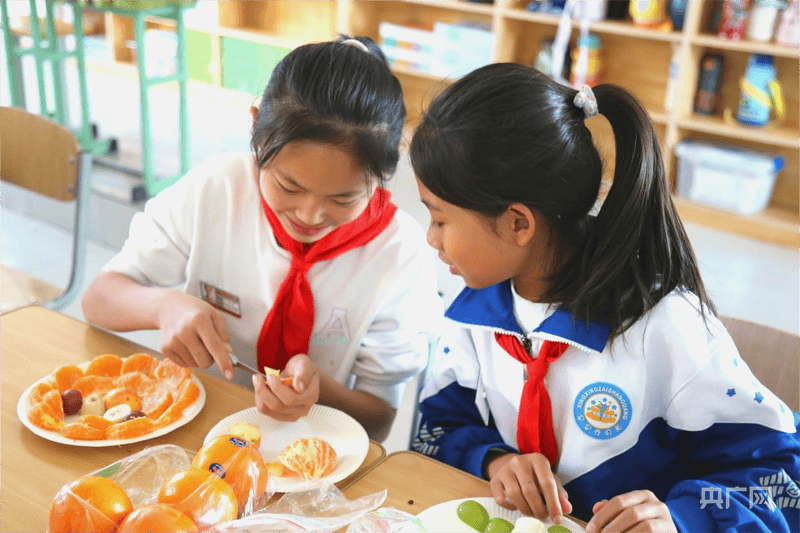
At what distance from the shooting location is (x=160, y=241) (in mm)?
1333

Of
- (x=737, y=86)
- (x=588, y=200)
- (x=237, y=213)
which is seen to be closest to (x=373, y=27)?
(x=737, y=86)

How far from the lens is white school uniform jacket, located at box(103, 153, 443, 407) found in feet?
4.21

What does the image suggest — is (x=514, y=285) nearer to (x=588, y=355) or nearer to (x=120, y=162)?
(x=588, y=355)

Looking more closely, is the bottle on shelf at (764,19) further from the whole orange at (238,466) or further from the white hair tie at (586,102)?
the whole orange at (238,466)

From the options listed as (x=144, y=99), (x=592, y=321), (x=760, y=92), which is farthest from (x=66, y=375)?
(x=760, y=92)

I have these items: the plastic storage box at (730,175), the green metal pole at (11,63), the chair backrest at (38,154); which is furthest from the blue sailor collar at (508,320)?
the green metal pole at (11,63)

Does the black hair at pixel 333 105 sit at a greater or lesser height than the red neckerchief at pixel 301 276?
greater

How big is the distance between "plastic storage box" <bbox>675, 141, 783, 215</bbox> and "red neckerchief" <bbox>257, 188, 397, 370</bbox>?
2.63 metres

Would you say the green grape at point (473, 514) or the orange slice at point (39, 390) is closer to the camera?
the green grape at point (473, 514)

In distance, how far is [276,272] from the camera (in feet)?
4.28

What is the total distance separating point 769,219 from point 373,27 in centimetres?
250

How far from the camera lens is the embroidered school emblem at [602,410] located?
100 centimetres

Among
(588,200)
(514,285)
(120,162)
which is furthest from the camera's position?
(120,162)

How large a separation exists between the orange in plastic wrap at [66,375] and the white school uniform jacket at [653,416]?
1.64 ft
